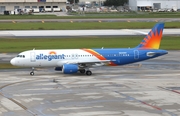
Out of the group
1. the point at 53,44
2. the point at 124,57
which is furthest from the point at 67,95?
the point at 53,44

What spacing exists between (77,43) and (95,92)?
42875 millimetres

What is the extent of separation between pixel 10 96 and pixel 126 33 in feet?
212

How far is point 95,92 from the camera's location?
1784 inches

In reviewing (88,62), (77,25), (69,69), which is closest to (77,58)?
(88,62)

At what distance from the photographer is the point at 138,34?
103000 mm

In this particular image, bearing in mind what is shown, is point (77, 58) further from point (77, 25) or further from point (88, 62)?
point (77, 25)

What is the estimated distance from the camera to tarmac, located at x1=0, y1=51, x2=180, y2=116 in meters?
37.6

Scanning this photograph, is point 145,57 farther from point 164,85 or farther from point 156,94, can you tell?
point 156,94

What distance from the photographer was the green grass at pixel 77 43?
270ft

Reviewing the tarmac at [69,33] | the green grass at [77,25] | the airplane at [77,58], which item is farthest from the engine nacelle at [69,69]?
the green grass at [77,25]

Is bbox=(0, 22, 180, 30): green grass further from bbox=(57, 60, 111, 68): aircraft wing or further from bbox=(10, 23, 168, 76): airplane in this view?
bbox=(57, 60, 111, 68): aircraft wing

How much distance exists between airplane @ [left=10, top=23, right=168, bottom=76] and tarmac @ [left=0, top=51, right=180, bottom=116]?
1.17m

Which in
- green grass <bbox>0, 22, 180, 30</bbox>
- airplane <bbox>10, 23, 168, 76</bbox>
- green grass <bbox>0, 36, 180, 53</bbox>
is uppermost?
airplane <bbox>10, 23, 168, 76</bbox>

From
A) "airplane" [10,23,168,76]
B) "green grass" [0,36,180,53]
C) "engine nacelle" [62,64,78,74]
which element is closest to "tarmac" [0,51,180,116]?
"engine nacelle" [62,64,78,74]
